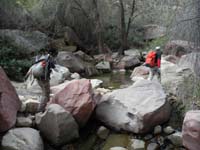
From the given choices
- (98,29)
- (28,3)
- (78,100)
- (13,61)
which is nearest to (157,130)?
(78,100)

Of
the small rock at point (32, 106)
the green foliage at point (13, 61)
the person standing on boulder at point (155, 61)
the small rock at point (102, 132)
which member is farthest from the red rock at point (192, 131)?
the green foliage at point (13, 61)

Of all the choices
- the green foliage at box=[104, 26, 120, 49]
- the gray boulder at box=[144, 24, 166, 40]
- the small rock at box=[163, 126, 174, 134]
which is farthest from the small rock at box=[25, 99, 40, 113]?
the gray boulder at box=[144, 24, 166, 40]

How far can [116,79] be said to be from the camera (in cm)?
1252

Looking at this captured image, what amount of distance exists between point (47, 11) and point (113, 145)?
10734 millimetres

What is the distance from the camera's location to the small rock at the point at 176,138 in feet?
22.8

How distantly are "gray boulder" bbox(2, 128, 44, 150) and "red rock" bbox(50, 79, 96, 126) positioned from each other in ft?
3.06

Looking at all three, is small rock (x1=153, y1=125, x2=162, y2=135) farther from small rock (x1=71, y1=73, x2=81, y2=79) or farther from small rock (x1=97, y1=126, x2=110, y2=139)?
small rock (x1=71, y1=73, x2=81, y2=79)

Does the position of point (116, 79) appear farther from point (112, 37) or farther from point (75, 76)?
point (112, 37)

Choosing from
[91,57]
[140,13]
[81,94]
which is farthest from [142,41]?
[81,94]

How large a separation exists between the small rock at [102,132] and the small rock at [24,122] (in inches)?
58.0

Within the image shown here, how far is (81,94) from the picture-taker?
24.9 feet

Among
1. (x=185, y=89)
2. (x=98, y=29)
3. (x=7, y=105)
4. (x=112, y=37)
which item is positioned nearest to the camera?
(x=7, y=105)

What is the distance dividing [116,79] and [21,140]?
20.4 ft

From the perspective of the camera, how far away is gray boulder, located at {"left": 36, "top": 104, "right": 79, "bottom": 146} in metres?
7.01
